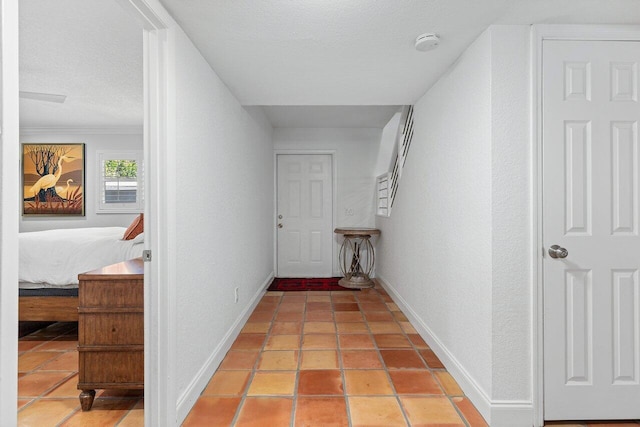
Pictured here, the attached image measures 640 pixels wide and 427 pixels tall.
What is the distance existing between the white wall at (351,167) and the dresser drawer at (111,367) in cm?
357

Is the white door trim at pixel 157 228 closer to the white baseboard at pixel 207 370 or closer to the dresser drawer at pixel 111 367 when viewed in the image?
the white baseboard at pixel 207 370

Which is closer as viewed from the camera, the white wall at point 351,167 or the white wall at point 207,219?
the white wall at point 207,219

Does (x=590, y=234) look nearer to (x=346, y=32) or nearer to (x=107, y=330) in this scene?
(x=346, y=32)

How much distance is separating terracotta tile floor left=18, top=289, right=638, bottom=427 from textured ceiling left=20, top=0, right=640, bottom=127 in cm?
203

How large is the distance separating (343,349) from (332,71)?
2049 millimetres

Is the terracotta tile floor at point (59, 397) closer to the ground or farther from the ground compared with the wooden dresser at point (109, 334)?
closer to the ground

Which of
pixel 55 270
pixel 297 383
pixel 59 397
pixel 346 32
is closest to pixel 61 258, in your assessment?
pixel 55 270

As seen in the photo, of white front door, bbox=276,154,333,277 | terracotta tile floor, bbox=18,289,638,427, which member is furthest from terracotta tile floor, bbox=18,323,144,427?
white front door, bbox=276,154,333,277

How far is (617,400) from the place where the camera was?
172 cm

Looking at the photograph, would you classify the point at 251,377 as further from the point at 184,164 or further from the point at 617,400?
the point at 617,400

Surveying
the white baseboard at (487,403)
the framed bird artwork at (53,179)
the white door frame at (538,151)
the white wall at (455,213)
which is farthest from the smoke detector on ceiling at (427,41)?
the framed bird artwork at (53,179)

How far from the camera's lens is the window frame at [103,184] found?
5.08m

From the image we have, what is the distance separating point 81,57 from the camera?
2.60 m

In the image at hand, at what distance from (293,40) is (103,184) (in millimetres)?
4510
